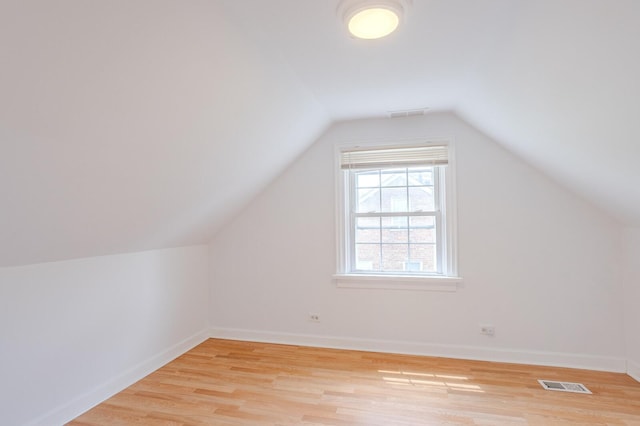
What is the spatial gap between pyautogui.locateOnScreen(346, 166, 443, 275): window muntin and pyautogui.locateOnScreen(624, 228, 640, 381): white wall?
1.47 meters

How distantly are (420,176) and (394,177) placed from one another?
0.87 feet

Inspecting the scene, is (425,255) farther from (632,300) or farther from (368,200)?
(632,300)

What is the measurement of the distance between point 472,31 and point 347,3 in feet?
2.44

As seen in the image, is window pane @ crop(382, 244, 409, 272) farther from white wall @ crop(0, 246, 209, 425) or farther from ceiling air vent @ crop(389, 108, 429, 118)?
white wall @ crop(0, 246, 209, 425)

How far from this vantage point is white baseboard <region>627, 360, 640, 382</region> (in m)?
2.57

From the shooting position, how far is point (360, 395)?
2.40 metres

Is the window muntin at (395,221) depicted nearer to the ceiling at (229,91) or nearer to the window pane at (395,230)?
the window pane at (395,230)

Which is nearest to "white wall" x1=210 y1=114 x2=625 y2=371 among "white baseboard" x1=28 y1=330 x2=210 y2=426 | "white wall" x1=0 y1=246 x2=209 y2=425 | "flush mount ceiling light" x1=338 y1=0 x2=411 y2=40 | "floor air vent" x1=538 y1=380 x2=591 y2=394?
"floor air vent" x1=538 y1=380 x2=591 y2=394

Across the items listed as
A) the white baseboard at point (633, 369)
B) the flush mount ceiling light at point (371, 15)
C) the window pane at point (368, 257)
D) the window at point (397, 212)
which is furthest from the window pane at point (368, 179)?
the white baseboard at point (633, 369)

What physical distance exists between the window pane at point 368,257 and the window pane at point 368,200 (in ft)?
1.28

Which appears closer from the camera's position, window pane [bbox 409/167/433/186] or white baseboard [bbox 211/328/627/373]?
white baseboard [bbox 211/328/627/373]

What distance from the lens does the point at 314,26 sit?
1.70 meters

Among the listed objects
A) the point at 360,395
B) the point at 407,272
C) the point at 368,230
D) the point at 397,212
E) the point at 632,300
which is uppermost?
the point at 397,212

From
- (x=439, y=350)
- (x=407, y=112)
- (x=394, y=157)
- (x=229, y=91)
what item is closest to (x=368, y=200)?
(x=394, y=157)
